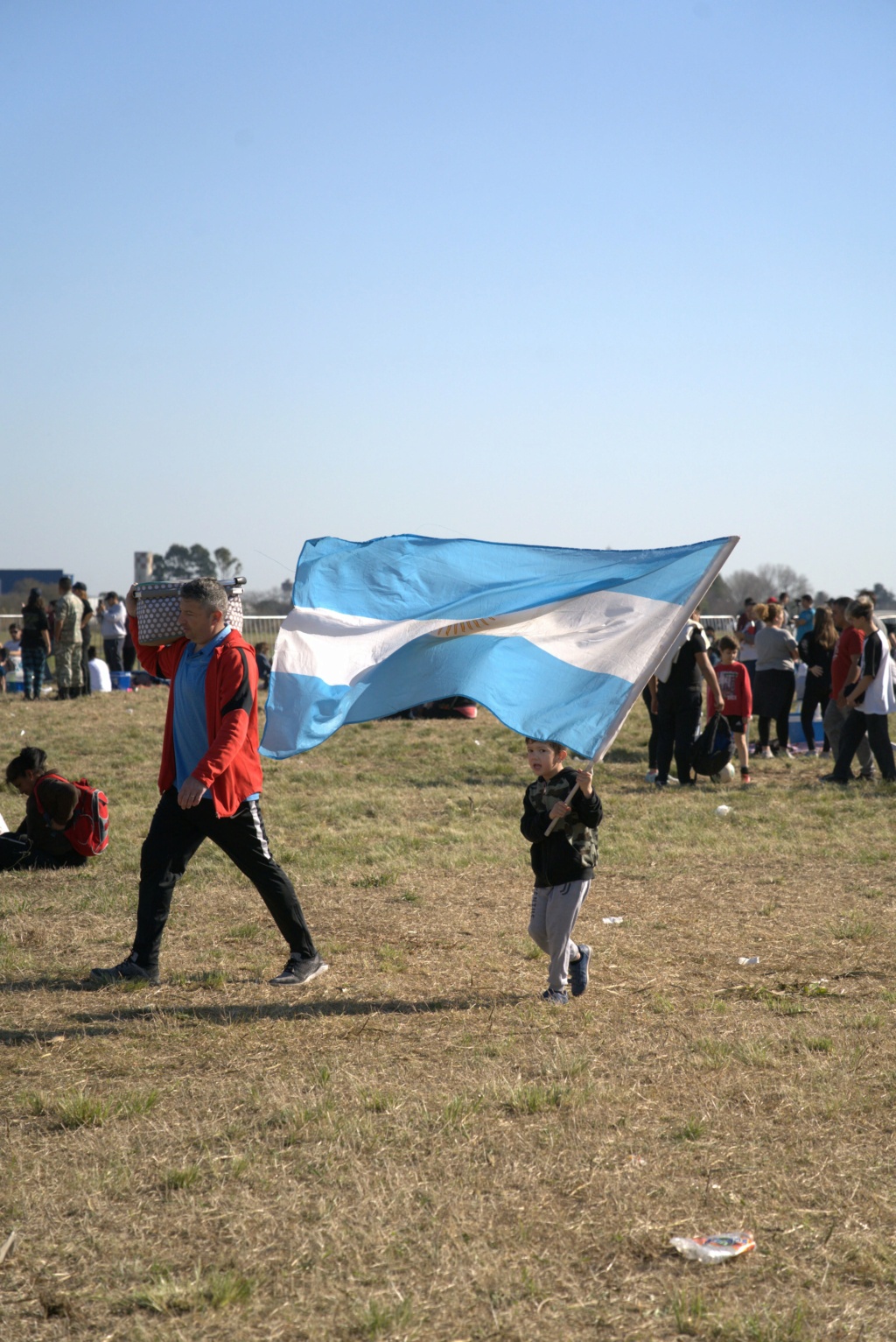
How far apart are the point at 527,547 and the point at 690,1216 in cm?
360

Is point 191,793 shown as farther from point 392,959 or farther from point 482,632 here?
point 392,959

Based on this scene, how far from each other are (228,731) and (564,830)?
65.6 inches

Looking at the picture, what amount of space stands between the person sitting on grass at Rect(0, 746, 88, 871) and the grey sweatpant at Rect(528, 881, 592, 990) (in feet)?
13.4

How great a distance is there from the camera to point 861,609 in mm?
12344

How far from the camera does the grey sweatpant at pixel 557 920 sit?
578 cm

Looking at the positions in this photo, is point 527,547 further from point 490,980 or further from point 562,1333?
point 562,1333

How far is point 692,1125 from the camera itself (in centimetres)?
434

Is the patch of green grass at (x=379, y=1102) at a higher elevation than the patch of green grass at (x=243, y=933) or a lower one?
higher

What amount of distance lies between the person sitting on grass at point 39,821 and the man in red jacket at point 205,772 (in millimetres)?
2596

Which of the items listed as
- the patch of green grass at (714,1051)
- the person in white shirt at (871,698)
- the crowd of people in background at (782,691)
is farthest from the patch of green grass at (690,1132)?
the person in white shirt at (871,698)

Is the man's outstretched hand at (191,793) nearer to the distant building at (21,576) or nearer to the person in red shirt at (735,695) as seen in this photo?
the person in red shirt at (735,695)

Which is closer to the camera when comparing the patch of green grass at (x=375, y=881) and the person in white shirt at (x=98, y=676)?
the patch of green grass at (x=375, y=881)

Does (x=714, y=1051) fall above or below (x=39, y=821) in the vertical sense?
below

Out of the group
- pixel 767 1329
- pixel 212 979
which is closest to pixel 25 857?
pixel 212 979
